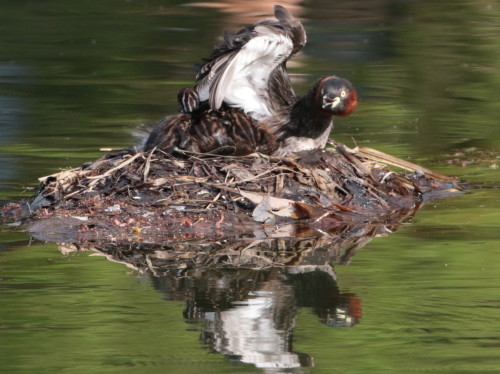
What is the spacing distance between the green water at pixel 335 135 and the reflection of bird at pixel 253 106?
44.3 inches

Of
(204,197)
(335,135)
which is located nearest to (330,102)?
(204,197)

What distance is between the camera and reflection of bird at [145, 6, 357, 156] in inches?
367

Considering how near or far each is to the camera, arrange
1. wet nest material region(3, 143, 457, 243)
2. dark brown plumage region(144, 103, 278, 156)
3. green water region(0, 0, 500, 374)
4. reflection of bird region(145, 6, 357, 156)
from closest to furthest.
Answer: green water region(0, 0, 500, 374)
wet nest material region(3, 143, 457, 243)
reflection of bird region(145, 6, 357, 156)
dark brown plumage region(144, 103, 278, 156)

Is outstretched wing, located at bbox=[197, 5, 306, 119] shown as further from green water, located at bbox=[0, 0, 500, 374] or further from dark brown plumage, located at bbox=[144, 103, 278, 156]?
green water, located at bbox=[0, 0, 500, 374]

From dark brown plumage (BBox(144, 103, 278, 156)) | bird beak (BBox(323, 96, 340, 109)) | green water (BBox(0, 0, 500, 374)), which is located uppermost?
bird beak (BBox(323, 96, 340, 109))

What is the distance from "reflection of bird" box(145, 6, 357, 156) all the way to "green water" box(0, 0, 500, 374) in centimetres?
112

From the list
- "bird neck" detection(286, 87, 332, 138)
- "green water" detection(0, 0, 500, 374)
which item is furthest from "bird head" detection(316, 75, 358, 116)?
"green water" detection(0, 0, 500, 374)

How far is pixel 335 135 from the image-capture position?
470 inches

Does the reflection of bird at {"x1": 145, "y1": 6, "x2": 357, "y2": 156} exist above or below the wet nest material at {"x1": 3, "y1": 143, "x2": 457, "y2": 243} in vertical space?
above

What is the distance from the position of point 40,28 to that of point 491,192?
33.8 ft

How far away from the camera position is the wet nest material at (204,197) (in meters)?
8.63

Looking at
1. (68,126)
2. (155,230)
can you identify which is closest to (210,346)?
(155,230)

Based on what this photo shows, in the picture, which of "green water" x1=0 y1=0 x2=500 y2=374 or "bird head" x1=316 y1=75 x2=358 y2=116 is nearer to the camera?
"green water" x1=0 y1=0 x2=500 y2=374

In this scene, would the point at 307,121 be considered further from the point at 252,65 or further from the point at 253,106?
the point at 252,65
